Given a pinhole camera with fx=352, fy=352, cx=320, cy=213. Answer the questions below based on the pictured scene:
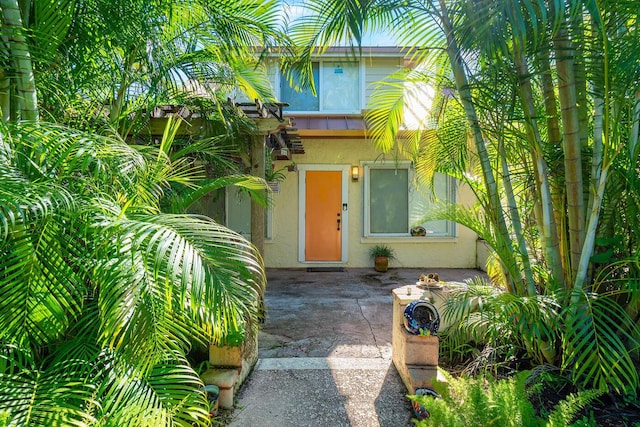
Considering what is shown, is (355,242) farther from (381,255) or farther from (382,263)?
(382,263)

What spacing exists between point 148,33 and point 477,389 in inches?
118

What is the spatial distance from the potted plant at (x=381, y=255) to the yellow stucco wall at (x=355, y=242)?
11cm

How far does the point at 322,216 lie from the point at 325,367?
5156 millimetres

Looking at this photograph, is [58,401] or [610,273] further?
[610,273]

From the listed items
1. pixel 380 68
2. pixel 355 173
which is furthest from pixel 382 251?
pixel 380 68

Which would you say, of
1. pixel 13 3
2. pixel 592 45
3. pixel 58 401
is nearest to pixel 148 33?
pixel 13 3

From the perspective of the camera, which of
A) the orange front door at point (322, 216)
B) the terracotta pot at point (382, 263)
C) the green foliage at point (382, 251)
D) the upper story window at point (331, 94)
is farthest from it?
the orange front door at point (322, 216)

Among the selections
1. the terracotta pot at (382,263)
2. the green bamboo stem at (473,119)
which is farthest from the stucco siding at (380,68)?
the green bamboo stem at (473,119)

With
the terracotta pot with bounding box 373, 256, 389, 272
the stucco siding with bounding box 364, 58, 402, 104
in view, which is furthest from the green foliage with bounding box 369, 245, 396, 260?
the stucco siding with bounding box 364, 58, 402, 104

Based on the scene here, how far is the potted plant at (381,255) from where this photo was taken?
24.0ft

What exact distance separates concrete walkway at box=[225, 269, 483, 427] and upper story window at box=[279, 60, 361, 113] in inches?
162

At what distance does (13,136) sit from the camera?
154 cm

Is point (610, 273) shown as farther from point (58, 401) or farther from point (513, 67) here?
point (58, 401)

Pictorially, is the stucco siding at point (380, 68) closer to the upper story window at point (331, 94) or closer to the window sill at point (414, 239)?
the upper story window at point (331, 94)
